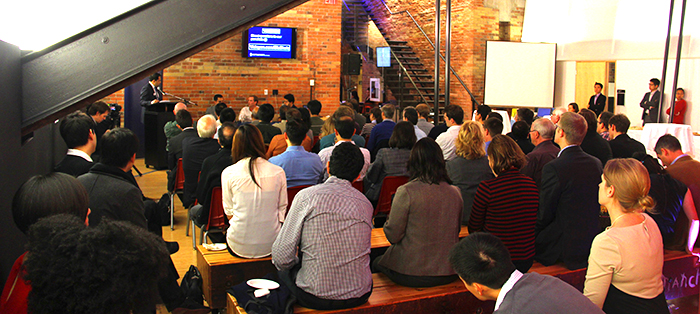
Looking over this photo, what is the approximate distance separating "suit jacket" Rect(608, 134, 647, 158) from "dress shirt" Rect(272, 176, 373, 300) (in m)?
3.52

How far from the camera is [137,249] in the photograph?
1.11m

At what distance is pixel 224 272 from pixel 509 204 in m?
1.80

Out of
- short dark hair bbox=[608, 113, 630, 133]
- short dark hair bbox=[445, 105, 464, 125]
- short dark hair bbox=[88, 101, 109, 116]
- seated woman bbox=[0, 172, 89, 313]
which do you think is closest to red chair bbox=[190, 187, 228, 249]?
seated woman bbox=[0, 172, 89, 313]

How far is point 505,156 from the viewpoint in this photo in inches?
124

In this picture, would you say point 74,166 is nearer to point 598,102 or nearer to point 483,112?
point 483,112

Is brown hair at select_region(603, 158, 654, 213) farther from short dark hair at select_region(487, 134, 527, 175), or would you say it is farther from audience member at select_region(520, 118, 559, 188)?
audience member at select_region(520, 118, 559, 188)

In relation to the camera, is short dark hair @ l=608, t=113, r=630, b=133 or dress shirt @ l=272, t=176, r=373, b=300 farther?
short dark hair @ l=608, t=113, r=630, b=133

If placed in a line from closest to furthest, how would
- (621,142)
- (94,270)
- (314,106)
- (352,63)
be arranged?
(94,270), (621,142), (314,106), (352,63)

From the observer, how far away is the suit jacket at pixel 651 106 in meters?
10.7

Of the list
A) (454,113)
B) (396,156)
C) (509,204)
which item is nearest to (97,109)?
(396,156)

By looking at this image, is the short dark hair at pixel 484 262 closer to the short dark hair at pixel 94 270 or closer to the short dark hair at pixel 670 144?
the short dark hair at pixel 94 270

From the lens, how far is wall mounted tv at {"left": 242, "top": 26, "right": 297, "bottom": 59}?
11.6 meters

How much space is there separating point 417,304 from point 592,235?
1390 mm

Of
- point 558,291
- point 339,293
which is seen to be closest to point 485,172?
point 339,293
